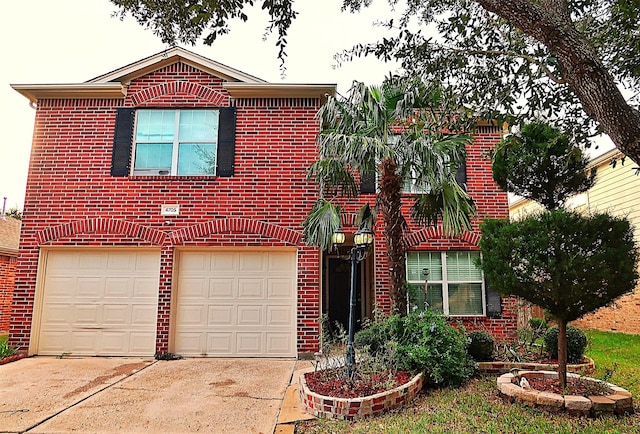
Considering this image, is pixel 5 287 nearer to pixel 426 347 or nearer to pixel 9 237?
pixel 9 237

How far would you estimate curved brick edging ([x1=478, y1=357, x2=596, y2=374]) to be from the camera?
22.9 feet

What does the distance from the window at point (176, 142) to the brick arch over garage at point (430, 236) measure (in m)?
4.75

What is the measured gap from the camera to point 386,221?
7438 millimetres

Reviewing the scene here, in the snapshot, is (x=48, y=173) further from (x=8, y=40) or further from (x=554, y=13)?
(x=554, y=13)

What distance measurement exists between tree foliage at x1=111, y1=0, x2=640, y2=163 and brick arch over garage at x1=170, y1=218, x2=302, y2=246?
3.89 meters

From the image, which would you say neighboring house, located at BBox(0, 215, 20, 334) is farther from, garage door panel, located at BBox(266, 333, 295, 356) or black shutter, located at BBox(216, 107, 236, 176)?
garage door panel, located at BBox(266, 333, 295, 356)

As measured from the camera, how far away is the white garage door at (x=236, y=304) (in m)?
8.91

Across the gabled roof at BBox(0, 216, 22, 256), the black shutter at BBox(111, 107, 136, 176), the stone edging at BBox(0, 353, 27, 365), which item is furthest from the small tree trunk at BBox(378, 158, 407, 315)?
the gabled roof at BBox(0, 216, 22, 256)

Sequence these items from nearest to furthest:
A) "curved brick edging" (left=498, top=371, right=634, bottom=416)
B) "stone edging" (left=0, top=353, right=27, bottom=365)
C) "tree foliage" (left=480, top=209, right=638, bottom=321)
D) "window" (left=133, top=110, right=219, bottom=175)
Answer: "curved brick edging" (left=498, top=371, right=634, bottom=416), "tree foliage" (left=480, top=209, right=638, bottom=321), "stone edging" (left=0, top=353, right=27, bottom=365), "window" (left=133, top=110, right=219, bottom=175)

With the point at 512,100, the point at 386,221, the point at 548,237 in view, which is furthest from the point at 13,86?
the point at 548,237

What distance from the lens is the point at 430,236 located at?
1005cm

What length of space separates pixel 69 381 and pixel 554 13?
8397 mm

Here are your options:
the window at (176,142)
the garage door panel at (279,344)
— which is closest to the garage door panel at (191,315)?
the garage door panel at (279,344)

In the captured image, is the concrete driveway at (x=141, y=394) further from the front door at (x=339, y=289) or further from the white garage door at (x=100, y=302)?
the front door at (x=339, y=289)
